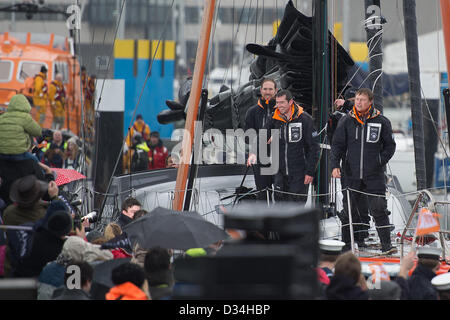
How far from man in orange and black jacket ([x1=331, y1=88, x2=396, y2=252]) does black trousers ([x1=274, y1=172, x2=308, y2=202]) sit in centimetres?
46

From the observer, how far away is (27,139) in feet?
24.0

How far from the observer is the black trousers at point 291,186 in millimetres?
8531

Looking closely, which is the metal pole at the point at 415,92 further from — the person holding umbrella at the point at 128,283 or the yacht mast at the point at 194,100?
the person holding umbrella at the point at 128,283

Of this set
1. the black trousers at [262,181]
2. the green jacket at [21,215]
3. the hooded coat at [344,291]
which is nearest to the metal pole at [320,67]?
the black trousers at [262,181]

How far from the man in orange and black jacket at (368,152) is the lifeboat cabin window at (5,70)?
49.7ft

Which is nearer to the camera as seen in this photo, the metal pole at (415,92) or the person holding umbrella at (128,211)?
the person holding umbrella at (128,211)

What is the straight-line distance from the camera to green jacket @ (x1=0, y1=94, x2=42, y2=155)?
721 cm

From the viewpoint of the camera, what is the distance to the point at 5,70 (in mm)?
22156

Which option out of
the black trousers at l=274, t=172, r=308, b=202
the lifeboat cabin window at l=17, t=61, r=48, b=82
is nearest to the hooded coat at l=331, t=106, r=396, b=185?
the black trousers at l=274, t=172, r=308, b=202

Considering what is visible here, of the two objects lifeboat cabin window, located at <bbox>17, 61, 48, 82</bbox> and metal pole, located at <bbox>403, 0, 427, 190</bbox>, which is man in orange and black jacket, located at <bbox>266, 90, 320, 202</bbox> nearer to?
metal pole, located at <bbox>403, 0, 427, 190</bbox>

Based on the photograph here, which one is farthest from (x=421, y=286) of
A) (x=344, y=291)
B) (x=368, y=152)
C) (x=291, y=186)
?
(x=291, y=186)

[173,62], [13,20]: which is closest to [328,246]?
[173,62]

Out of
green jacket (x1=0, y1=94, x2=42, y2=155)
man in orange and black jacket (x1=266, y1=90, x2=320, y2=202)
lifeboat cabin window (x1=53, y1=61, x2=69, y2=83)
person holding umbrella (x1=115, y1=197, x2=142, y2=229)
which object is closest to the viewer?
green jacket (x1=0, y1=94, x2=42, y2=155)

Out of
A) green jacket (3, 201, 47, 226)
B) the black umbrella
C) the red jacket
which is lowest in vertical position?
the black umbrella
